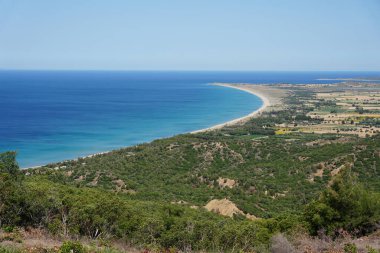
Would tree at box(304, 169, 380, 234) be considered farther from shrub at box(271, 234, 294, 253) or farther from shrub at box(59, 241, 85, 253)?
shrub at box(59, 241, 85, 253)

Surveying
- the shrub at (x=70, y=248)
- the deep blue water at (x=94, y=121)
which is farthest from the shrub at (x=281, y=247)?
the deep blue water at (x=94, y=121)

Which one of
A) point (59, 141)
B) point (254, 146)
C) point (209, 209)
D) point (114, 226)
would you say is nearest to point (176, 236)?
point (114, 226)

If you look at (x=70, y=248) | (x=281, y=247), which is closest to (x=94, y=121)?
(x=281, y=247)

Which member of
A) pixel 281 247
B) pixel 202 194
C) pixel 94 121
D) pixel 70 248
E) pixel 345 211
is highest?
pixel 70 248

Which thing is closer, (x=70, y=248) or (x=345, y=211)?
(x=70, y=248)

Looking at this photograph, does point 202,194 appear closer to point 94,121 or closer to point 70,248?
point 70,248

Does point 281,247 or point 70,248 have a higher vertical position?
point 70,248

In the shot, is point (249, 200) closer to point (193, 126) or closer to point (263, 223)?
point (263, 223)

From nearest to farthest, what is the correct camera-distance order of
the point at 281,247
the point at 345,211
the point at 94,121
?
the point at 281,247
the point at 345,211
the point at 94,121

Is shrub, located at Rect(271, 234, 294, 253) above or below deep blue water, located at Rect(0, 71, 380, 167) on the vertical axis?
above

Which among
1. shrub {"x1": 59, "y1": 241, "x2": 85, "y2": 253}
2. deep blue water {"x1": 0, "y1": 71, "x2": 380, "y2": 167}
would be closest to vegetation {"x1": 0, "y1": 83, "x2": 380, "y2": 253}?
shrub {"x1": 59, "y1": 241, "x2": 85, "y2": 253}

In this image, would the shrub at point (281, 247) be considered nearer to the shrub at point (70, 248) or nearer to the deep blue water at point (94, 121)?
the shrub at point (70, 248)
